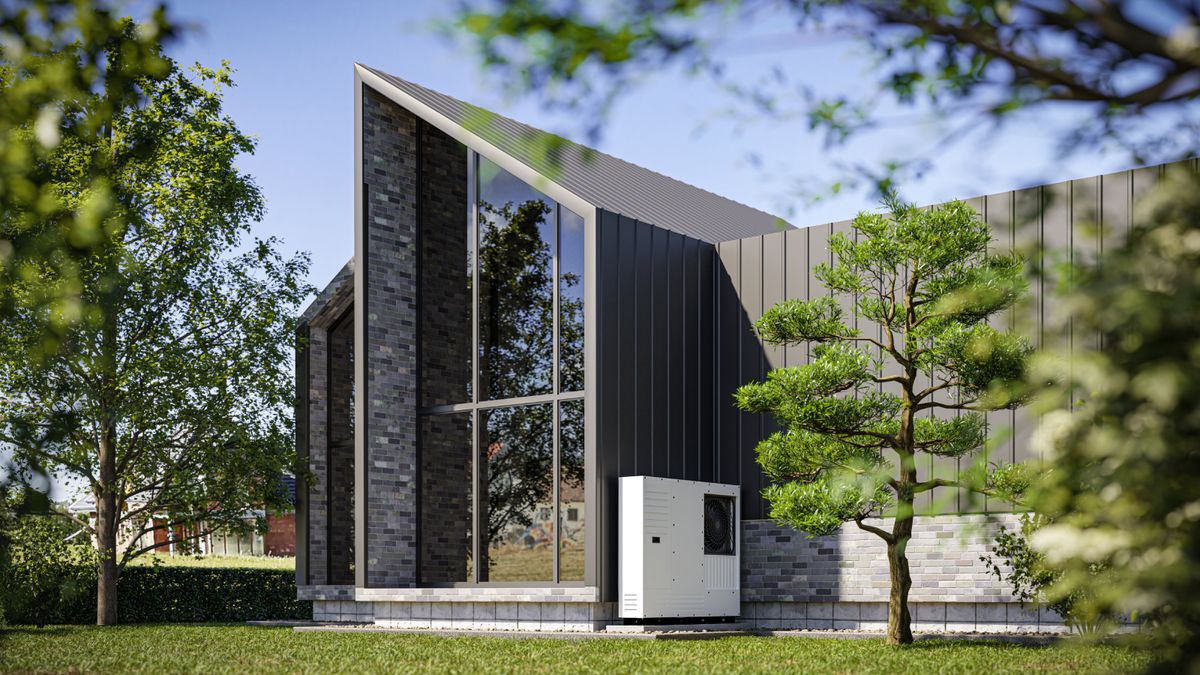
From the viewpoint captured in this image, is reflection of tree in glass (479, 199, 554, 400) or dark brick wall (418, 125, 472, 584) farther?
dark brick wall (418, 125, 472, 584)

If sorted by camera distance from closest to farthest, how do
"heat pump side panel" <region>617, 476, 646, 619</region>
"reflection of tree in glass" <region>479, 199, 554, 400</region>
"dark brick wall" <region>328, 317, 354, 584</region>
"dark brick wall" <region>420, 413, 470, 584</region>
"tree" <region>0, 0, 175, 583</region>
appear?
"tree" <region>0, 0, 175, 583</region>
"heat pump side panel" <region>617, 476, 646, 619</region>
"reflection of tree in glass" <region>479, 199, 554, 400</region>
"dark brick wall" <region>420, 413, 470, 584</region>
"dark brick wall" <region>328, 317, 354, 584</region>

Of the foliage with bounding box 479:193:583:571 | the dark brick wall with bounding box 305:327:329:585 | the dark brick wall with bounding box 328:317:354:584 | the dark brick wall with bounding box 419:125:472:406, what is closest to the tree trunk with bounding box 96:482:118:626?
the dark brick wall with bounding box 305:327:329:585

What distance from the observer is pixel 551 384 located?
48.6ft

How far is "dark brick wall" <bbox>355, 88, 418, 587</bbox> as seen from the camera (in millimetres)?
16188

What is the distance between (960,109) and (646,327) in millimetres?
11285

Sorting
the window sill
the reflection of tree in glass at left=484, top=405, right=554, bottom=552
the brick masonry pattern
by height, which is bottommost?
the window sill

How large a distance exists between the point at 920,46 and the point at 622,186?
14080 millimetres

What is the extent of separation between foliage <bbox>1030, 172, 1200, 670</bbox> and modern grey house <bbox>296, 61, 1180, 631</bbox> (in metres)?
9.62

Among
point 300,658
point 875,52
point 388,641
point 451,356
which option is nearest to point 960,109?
point 875,52

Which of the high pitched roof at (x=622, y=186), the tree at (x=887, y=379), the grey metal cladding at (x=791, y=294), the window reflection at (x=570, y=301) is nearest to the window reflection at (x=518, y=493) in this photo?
the window reflection at (x=570, y=301)

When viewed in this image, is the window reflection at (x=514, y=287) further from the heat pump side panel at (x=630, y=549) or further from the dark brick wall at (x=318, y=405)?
the dark brick wall at (x=318, y=405)

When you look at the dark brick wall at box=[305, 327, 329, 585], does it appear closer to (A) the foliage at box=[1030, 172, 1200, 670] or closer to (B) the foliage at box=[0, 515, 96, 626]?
(B) the foliage at box=[0, 515, 96, 626]

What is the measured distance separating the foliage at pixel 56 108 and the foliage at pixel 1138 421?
2835 mm

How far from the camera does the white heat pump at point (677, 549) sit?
13.8m
